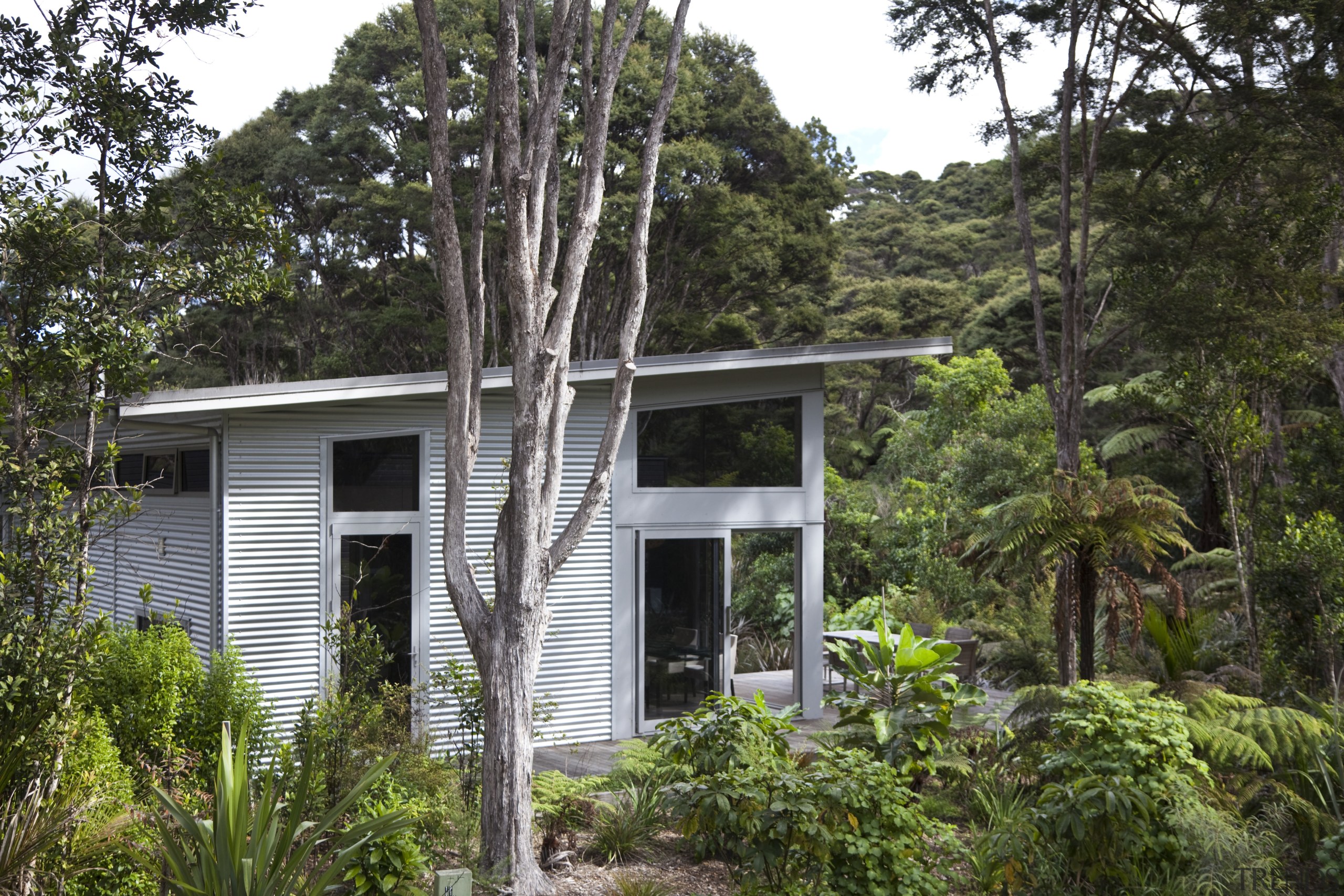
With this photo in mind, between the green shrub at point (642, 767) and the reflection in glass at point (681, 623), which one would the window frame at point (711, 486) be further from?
the green shrub at point (642, 767)

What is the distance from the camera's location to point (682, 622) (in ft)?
32.3

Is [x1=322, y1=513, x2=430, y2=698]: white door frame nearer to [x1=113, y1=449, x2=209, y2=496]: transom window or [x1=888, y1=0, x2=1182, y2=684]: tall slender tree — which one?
→ [x1=113, y1=449, x2=209, y2=496]: transom window

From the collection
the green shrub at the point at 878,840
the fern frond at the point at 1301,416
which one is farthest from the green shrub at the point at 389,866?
the fern frond at the point at 1301,416

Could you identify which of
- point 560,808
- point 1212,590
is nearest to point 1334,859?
point 560,808

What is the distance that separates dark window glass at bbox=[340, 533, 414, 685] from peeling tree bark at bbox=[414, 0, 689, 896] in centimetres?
279

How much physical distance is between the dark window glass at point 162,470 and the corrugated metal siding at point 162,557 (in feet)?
0.27

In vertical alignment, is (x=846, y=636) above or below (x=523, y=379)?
below

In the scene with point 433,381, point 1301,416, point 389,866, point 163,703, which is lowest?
point 389,866

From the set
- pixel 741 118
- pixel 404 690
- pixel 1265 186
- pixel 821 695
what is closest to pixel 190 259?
pixel 404 690

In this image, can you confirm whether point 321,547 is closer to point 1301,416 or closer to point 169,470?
point 169,470

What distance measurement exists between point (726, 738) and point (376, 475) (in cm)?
414

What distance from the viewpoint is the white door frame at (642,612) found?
9648 millimetres

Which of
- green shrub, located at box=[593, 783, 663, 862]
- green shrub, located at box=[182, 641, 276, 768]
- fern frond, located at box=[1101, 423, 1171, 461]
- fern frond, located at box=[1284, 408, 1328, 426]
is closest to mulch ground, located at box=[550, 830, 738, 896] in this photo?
green shrub, located at box=[593, 783, 663, 862]

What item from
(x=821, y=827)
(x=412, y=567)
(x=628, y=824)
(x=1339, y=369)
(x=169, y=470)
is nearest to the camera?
(x=821, y=827)
